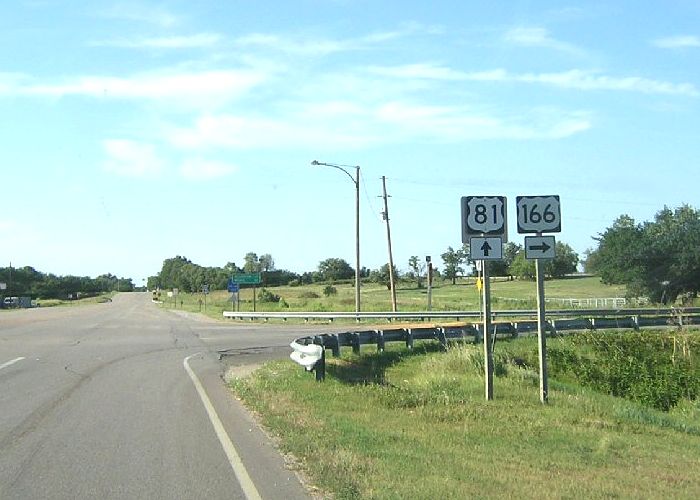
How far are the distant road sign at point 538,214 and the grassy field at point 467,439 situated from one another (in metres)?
3.06

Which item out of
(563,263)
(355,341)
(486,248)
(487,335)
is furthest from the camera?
(563,263)

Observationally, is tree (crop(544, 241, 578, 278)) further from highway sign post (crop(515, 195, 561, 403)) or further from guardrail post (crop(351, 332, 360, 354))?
highway sign post (crop(515, 195, 561, 403))

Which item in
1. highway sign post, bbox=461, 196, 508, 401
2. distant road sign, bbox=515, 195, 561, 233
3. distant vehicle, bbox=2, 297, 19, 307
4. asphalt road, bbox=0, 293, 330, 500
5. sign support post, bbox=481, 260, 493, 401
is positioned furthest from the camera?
distant vehicle, bbox=2, 297, 19, 307

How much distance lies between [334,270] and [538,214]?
170m

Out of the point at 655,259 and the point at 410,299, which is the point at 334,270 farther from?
the point at 655,259

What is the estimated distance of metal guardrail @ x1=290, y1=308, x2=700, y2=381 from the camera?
1708 cm

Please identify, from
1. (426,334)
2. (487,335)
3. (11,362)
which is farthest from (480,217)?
(11,362)

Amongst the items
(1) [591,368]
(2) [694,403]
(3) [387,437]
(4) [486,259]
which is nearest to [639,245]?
(1) [591,368]

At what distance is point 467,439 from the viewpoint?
33.6 ft

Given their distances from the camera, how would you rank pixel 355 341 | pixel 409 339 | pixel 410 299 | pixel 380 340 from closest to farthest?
pixel 355 341
pixel 380 340
pixel 409 339
pixel 410 299

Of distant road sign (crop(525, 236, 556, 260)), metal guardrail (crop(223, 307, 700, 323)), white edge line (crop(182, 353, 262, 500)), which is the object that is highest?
distant road sign (crop(525, 236, 556, 260))

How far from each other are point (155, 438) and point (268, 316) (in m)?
40.0

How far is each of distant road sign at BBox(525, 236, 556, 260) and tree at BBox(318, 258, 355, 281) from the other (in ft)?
540

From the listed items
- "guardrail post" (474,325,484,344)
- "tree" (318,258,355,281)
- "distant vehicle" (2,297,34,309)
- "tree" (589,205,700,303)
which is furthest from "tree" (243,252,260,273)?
"guardrail post" (474,325,484,344)
